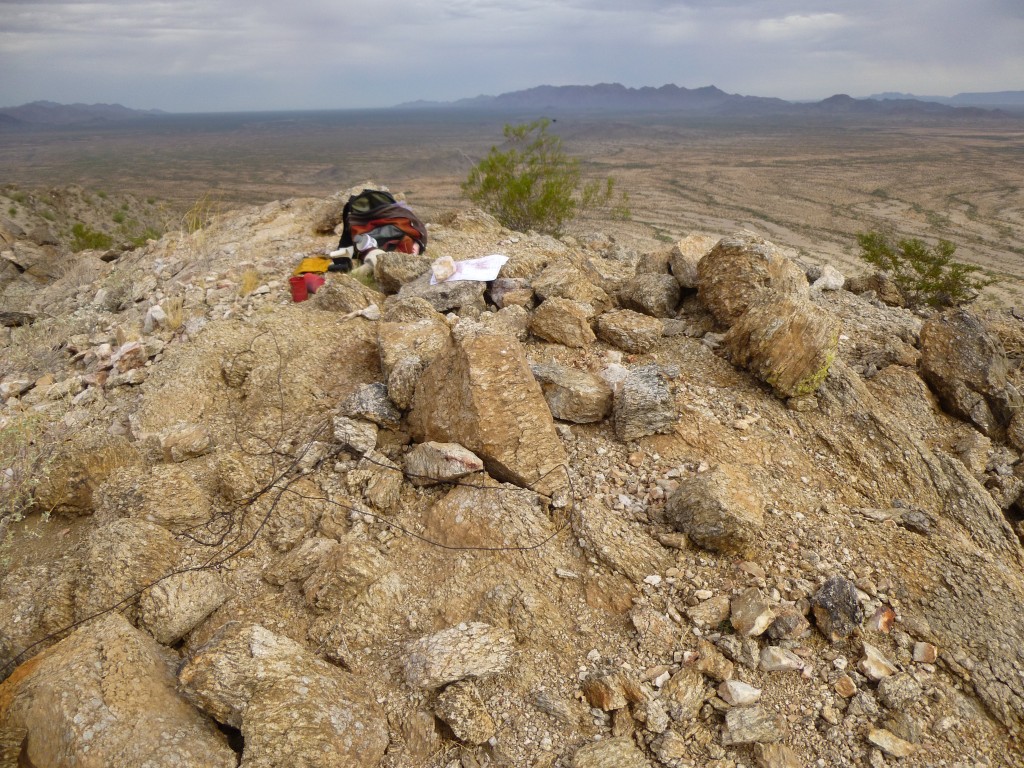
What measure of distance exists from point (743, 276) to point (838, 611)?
9.90 feet

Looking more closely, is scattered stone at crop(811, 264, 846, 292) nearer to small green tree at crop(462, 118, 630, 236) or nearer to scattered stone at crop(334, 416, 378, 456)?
scattered stone at crop(334, 416, 378, 456)

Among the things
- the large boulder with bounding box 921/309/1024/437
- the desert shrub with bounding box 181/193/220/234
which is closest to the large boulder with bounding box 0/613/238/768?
the large boulder with bounding box 921/309/1024/437

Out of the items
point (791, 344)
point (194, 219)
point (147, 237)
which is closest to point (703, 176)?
point (147, 237)

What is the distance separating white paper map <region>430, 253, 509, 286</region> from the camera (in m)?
6.36

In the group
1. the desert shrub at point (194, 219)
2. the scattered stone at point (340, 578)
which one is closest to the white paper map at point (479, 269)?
the scattered stone at point (340, 578)

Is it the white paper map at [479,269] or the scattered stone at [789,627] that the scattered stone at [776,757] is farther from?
the white paper map at [479,269]

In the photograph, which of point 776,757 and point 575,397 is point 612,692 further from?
point 575,397

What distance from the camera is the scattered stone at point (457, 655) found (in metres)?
2.91

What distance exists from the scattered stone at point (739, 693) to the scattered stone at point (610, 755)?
507 mm

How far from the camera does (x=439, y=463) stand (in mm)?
3873

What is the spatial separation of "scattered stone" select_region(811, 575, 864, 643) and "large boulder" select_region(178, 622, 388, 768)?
2.31 meters

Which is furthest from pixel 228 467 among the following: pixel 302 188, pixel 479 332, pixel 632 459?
pixel 302 188

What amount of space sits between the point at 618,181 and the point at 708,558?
71.0m

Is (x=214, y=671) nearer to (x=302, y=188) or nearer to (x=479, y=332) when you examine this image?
(x=479, y=332)
